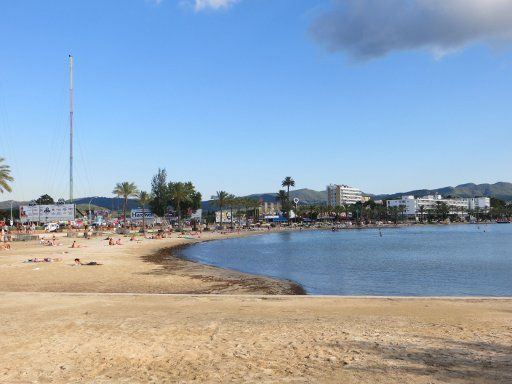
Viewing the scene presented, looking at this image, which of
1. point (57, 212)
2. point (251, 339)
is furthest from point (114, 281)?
point (57, 212)

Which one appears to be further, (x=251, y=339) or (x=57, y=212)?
(x=57, y=212)

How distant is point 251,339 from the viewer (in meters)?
9.65

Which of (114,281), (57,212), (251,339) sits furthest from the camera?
(57,212)

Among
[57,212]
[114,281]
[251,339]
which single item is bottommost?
[114,281]

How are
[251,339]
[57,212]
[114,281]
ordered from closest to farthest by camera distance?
[251,339]
[114,281]
[57,212]

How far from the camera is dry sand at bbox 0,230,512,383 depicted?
742 cm

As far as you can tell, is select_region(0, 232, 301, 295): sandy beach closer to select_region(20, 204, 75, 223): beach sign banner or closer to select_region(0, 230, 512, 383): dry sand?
select_region(0, 230, 512, 383): dry sand

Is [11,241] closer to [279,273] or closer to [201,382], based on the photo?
[279,273]

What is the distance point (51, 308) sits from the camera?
1354 centimetres

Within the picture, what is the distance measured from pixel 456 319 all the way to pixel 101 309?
31.6 ft

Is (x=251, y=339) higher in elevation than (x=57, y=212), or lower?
lower

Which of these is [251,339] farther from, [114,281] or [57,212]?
[57,212]

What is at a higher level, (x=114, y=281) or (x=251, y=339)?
(x=251, y=339)

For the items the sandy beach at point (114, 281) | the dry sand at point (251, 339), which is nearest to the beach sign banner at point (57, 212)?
the sandy beach at point (114, 281)
